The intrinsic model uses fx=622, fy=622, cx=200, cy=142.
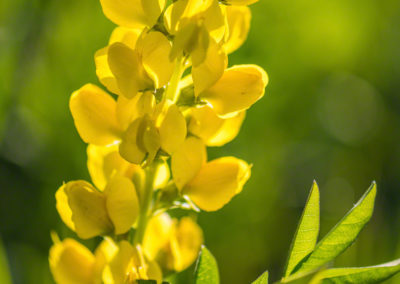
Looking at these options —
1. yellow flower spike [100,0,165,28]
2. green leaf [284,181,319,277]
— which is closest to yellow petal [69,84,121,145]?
yellow flower spike [100,0,165,28]

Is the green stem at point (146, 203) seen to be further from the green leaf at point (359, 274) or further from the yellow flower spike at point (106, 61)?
the green leaf at point (359, 274)

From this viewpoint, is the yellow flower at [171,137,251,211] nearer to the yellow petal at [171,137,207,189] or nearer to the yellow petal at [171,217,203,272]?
the yellow petal at [171,137,207,189]

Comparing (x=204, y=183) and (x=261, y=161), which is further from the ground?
(x=204, y=183)

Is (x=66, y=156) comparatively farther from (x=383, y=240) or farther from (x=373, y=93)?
(x=373, y=93)

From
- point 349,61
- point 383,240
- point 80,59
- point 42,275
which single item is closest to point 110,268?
point 42,275

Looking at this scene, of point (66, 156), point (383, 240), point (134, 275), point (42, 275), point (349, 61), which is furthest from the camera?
point (349, 61)

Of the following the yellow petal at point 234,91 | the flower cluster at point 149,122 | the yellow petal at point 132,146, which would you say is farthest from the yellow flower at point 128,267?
the yellow petal at point 234,91

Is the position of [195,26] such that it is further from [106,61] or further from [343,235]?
[343,235]
